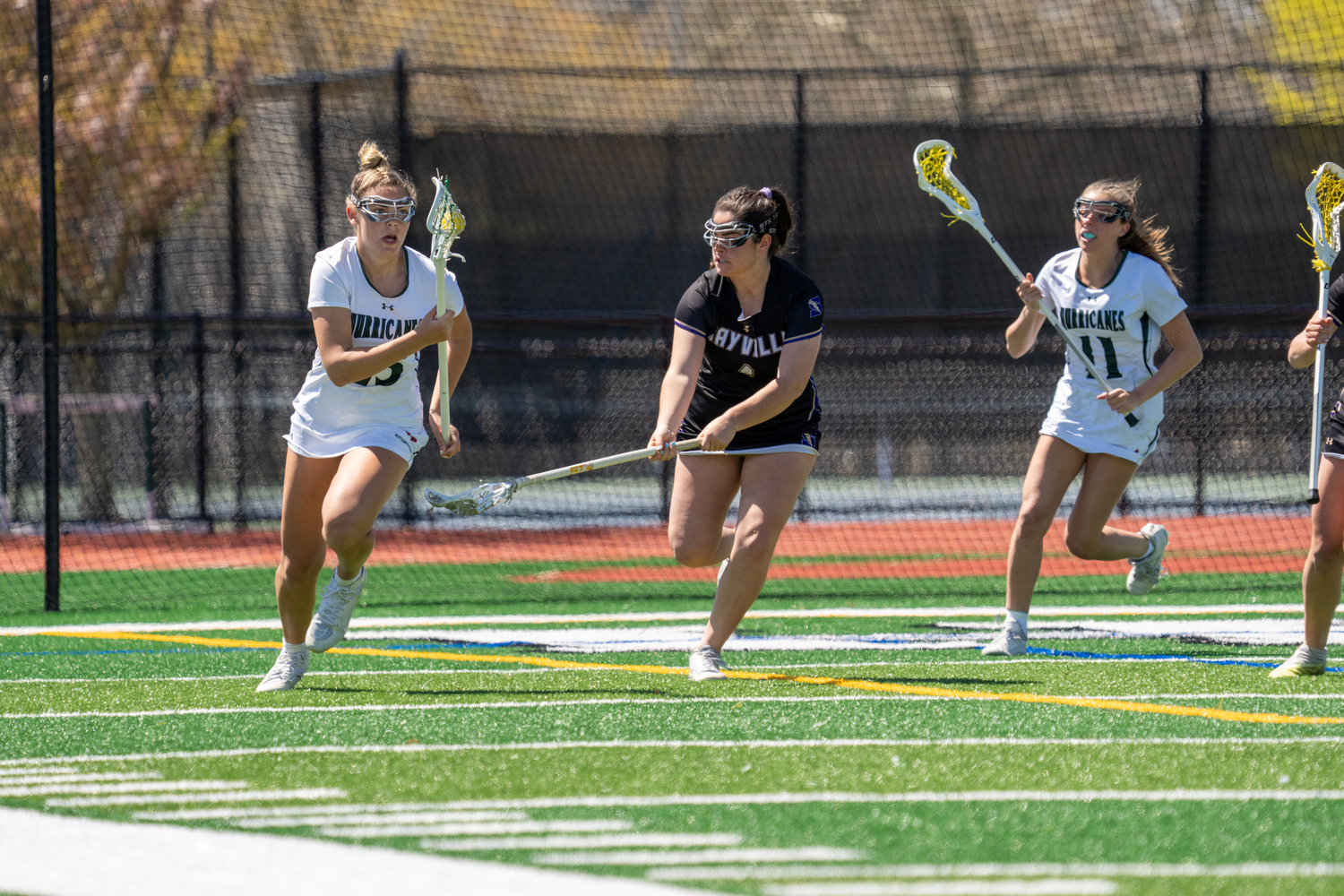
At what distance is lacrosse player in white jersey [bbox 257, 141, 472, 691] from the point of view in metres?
6.24

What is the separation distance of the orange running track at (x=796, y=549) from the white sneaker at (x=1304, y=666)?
17.1ft

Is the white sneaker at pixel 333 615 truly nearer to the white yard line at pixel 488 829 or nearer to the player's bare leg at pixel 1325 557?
the white yard line at pixel 488 829

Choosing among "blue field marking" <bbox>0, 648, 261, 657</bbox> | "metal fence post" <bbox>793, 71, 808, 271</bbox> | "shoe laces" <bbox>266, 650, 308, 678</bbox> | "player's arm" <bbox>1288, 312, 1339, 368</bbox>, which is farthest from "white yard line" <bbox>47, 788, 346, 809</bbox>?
"metal fence post" <bbox>793, 71, 808, 271</bbox>

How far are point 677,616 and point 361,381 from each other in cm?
366

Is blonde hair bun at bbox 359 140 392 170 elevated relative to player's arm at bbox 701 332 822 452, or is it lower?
elevated

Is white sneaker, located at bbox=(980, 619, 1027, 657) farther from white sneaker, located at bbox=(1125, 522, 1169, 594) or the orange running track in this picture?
the orange running track

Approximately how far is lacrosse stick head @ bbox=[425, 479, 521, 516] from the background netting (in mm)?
8695

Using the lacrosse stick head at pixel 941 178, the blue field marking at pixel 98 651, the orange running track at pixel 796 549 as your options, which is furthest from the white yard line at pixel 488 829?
the orange running track at pixel 796 549

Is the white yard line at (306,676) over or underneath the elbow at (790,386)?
underneath

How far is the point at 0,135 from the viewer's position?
58.2ft

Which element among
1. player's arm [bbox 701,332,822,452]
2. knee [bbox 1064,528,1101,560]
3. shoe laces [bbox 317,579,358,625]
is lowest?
shoe laces [bbox 317,579,358,625]

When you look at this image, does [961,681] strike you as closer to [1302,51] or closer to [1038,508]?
[1038,508]

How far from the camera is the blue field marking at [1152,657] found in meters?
7.16

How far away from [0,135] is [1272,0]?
67.1 ft
